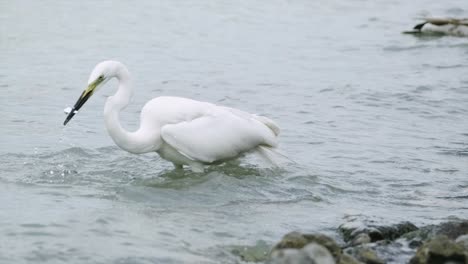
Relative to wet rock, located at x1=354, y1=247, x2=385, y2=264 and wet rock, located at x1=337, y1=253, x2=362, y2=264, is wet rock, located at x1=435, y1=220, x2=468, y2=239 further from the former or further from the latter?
wet rock, located at x1=337, y1=253, x2=362, y2=264

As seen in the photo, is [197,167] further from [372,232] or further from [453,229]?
[453,229]

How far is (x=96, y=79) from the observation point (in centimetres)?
926

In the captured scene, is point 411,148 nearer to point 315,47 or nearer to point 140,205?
point 140,205

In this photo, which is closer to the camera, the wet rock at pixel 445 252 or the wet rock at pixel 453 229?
the wet rock at pixel 445 252

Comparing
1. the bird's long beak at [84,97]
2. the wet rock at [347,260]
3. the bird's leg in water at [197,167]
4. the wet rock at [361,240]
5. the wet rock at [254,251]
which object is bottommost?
the bird's leg in water at [197,167]

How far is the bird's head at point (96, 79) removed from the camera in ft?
30.1

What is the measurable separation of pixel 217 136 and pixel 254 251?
248cm

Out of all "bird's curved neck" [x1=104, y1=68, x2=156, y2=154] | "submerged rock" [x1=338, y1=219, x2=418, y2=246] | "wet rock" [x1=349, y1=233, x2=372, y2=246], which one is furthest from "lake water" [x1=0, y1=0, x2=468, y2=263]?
"wet rock" [x1=349, y1=233, x2=372, y2=246]

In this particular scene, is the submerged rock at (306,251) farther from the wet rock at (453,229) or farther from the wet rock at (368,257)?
the wet rock at (453,229)

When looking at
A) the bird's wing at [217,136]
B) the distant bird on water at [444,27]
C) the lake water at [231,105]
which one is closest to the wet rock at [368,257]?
the lake water at [231,105]

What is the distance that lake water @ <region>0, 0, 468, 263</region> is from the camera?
8.09 m

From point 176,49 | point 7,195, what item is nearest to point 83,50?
point 176,49

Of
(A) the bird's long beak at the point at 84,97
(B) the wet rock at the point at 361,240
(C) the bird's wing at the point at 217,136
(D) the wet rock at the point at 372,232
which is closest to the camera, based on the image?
(B) the wet rock at the point at 361,240

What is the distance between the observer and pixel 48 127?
11.8 metres
